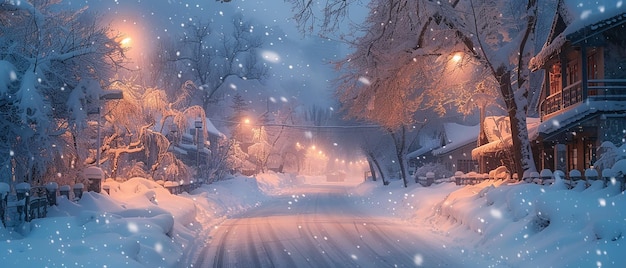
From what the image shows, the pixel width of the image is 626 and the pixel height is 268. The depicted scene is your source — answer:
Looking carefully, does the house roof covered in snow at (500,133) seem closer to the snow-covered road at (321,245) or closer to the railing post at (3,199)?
the snow-covered road at (321,245)

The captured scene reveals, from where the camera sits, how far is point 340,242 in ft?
50.3

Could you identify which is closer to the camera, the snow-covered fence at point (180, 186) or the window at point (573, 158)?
the snow-covered fence at point (180, 186)

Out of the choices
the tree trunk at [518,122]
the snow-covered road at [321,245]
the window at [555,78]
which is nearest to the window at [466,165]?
the window at [555,78]

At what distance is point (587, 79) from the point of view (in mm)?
23797

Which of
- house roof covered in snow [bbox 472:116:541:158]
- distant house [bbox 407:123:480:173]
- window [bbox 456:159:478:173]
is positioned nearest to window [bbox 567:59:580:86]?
house roof covered in snow [bbox 472:116:541:158]

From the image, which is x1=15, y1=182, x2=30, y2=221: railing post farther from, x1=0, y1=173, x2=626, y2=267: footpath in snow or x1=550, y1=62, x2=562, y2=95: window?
x1=550, y1=62, x2=562, y2=95: window

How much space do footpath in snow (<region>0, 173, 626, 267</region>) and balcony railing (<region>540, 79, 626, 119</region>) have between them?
7.43m

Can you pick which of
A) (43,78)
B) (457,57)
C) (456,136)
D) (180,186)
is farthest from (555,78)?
(43,78)

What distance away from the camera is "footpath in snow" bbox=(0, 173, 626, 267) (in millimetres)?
9586

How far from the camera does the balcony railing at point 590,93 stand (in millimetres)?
22219

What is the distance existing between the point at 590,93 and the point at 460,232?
12455 mm

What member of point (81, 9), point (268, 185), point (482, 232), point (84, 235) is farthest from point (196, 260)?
point (268, 185)

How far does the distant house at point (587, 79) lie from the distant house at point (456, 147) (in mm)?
17176

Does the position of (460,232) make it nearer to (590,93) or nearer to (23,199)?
(23,199)
